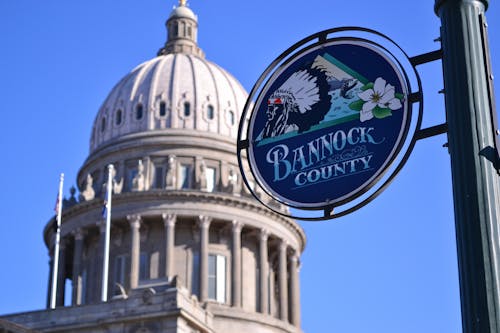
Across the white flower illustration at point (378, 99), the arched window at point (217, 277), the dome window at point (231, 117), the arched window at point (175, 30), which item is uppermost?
the arched window at point (175, 30)

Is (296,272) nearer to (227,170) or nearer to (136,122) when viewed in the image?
(227,170)

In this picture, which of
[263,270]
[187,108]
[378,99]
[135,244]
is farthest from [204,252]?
[378,99]

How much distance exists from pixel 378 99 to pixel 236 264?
217 ft

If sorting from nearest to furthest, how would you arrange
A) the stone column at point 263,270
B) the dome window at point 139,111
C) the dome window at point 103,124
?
the stone column at point 263,270
the dome window at point 139,111
the dome window at point 103,124

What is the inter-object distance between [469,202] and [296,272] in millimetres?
72975

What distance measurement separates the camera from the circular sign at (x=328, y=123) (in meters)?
7.88

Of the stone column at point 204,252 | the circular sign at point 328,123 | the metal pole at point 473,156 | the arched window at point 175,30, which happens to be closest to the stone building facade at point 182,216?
the stone column at point 204,252

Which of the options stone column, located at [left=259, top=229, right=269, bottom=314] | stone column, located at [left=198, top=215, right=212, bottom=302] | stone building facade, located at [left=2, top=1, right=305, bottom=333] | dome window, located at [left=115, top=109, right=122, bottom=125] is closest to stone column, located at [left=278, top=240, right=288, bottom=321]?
stone building facade, located at [left=2, top=1, right=305, bottom=333]

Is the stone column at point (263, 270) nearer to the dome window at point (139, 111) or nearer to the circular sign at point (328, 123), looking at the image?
the dome window at point (139, 111)

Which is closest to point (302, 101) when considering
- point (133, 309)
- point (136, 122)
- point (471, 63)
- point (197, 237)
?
point (471, 63)

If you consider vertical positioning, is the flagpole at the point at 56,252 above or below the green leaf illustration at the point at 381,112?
above

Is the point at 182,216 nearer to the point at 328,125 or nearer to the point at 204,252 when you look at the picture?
the point at 204,252

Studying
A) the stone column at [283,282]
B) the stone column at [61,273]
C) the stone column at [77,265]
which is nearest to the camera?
Answer: the stone column at [77,265]

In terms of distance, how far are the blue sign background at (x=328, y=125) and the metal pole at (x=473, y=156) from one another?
661 mm
